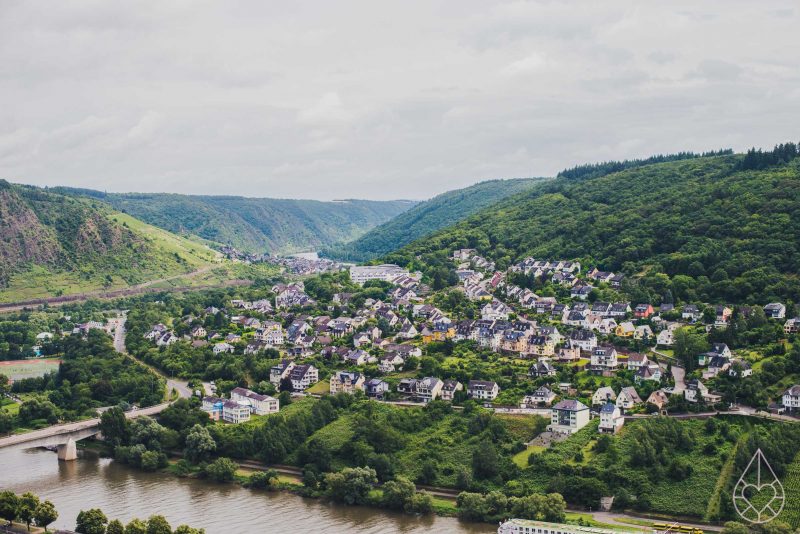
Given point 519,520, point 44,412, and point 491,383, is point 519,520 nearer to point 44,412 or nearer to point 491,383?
point 491,383

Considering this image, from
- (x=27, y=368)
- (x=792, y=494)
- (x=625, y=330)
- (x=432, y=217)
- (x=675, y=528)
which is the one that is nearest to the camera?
(x=675, y=528)

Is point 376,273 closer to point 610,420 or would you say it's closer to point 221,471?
point 221,471

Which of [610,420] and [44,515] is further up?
[610,420]

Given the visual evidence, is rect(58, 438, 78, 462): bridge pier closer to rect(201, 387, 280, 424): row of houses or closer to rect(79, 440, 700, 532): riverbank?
rect(79, 440, 700, 532): riverbank

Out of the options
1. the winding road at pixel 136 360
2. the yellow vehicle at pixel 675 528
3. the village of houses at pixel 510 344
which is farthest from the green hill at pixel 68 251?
the yellow vehicle at pixel 675 528

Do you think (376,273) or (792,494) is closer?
(792,494)

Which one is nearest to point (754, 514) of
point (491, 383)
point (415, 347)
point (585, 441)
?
point (585, 441)

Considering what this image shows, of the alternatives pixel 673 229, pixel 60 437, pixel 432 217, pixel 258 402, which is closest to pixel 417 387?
pixel 258 402

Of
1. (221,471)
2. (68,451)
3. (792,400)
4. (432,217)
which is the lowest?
(221,471)
